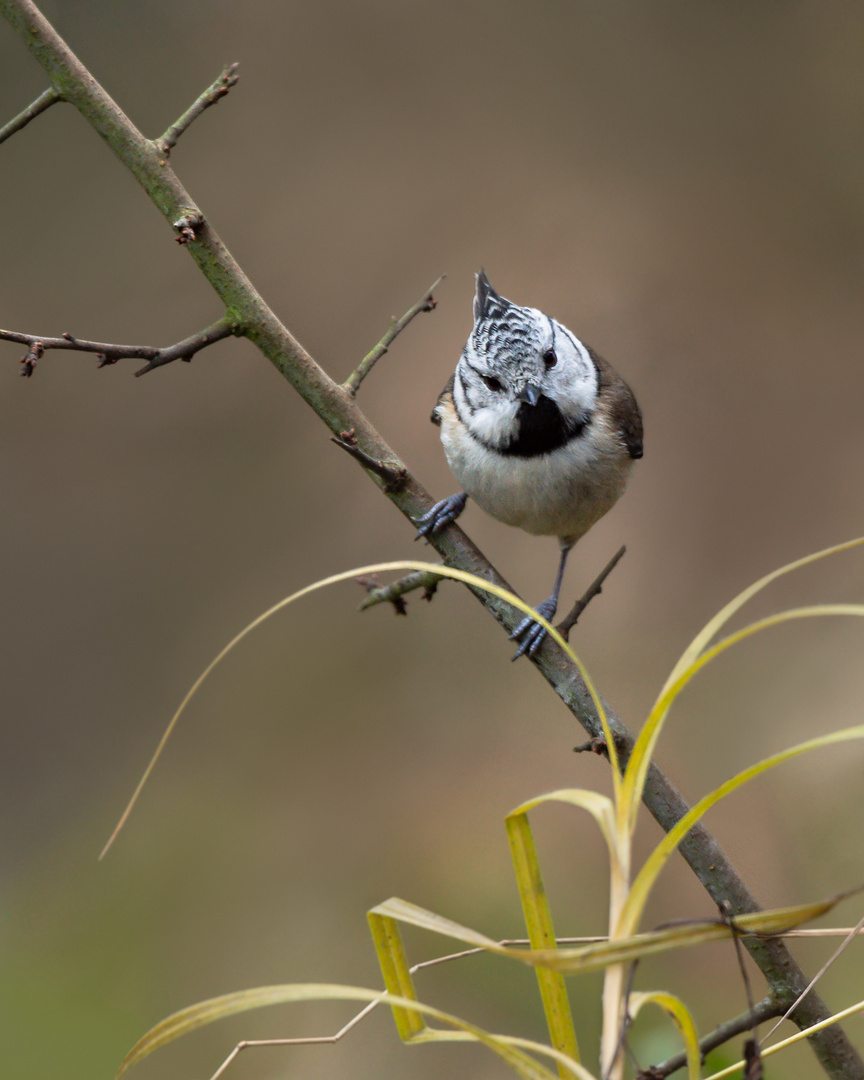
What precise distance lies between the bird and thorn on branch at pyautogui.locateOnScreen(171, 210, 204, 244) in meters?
0.77

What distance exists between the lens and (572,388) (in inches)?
88.0

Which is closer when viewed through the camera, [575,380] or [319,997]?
[319,997]

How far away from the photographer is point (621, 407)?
2418mm

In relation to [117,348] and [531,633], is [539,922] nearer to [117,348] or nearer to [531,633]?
[117,348]

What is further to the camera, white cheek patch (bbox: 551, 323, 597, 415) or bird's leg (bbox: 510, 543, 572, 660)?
white cheek patch (bbox: 551, 323, 597, 415)

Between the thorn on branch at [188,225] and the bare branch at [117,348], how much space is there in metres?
0.12

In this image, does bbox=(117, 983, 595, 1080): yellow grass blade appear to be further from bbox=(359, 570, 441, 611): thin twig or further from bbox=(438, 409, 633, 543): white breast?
bbox=(438, 409, 633, 543): white breast

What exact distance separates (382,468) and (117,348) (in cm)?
40

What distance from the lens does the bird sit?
2.07m

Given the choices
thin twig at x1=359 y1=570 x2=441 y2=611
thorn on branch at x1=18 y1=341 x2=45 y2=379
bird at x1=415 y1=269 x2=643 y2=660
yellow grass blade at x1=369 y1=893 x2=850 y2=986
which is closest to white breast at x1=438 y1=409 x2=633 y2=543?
bird at x1=415 y1=269 x2=643 y2=660

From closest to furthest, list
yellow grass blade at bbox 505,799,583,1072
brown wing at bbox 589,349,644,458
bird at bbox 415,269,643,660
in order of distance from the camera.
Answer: yellow grass blade at bbox 505,799,583,1072 < bird at bbox 415,269,643,660 < brown wing at bbox 589,349,644,458

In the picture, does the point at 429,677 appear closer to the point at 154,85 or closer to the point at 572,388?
the point at 572,388

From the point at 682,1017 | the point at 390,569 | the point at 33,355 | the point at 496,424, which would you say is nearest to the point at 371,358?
the point at 33,355

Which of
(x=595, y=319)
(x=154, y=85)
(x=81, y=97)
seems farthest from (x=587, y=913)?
(x=154, y=85)
